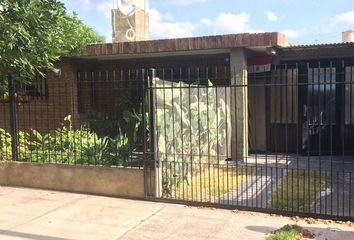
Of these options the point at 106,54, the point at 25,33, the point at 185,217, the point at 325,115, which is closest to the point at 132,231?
the point at 185,217

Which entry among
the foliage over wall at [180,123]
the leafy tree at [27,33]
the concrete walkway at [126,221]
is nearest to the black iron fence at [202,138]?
the foliage over wall at [180,123]

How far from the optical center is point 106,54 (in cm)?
1124

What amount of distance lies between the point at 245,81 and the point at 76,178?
5.05m

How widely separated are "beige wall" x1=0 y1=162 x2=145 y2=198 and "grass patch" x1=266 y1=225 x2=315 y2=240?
2.39 m

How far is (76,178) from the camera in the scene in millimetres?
7395

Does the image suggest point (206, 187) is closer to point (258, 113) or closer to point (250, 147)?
point (250, 147)

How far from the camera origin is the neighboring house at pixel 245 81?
34.3 ft

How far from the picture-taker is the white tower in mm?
14750

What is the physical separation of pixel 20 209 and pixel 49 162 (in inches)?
56.8

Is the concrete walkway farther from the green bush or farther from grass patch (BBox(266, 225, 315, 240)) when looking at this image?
the green bush

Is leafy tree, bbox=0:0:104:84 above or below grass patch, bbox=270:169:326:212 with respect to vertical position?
above

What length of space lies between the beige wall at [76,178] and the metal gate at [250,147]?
0.36m

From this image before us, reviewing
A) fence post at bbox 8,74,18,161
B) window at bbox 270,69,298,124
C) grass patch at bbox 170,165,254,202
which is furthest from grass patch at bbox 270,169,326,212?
fence post at bbox 8,74,18,161

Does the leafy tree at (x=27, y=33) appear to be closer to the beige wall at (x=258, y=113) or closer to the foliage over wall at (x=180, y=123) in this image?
the foliage over wall at (x=180, y=123)
